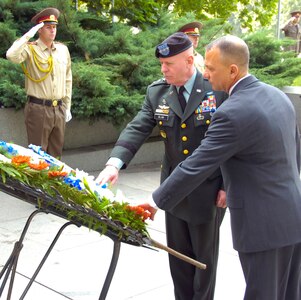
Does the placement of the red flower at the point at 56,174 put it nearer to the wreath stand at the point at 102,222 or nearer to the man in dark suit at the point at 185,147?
the wreath stand at the point at 102,222

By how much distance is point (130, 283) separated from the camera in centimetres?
481

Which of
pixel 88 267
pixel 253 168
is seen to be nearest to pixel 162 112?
pixel 253 168

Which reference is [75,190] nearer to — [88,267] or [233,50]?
[233,50]

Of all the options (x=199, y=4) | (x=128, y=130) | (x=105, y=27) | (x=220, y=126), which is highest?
(x=220, y=126)

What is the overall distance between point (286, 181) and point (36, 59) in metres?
4.70

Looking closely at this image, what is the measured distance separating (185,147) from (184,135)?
2.8 inches

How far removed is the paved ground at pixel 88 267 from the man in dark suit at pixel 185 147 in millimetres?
784

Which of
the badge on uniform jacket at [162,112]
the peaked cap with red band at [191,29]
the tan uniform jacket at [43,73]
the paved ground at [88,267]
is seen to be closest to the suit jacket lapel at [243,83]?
the badge on uniform jacket at [162,112]

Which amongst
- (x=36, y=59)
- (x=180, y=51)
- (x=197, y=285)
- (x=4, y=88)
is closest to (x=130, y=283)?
(x=197, y=285)

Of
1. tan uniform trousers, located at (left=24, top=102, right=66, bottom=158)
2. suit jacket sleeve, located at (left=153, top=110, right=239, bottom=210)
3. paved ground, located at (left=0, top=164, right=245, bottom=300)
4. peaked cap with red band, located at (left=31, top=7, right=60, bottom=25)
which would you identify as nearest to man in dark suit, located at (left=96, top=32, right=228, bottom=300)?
suit jacket sleeve, located at (left=153, top=110, right=239, bottom=210)

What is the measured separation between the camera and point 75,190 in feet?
9.54

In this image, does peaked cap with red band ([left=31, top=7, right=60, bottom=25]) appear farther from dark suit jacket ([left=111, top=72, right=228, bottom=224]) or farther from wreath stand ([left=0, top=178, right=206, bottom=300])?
wreath stand ([left=0, top=178, right=206, bottom=300])

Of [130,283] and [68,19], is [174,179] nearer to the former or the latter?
[130,283]

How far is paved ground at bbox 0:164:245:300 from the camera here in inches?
182
